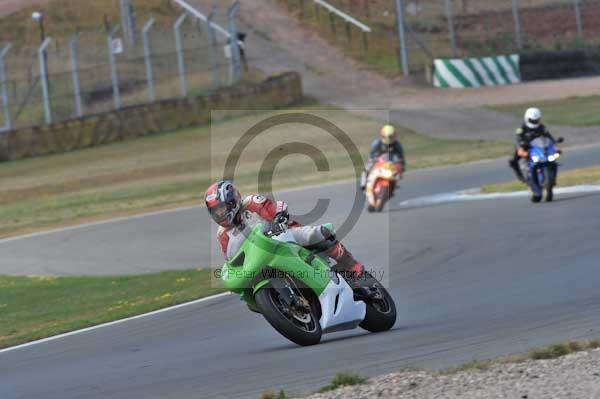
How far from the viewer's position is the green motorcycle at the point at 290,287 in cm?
866

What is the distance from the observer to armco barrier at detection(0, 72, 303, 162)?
33.2 meters

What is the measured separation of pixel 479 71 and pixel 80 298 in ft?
82.7

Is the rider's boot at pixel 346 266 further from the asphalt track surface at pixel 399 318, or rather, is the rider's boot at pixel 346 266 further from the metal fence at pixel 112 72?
the metal fence at pixel 112 72

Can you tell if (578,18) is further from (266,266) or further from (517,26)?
(266,266)

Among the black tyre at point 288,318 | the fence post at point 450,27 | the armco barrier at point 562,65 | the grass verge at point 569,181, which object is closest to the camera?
the black tyre at point 288,318

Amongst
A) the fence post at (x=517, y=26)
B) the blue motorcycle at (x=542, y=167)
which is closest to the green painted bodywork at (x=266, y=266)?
the blue motorcycle at (x=542, y=167)

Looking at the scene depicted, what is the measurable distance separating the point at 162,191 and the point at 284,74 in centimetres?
1039

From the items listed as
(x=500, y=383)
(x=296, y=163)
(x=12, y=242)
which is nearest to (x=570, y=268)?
(x=500, y=383)

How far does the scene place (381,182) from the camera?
1952 cm

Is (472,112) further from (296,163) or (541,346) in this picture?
(541,346)

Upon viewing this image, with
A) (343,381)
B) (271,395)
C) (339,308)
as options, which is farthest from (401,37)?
(271,395)

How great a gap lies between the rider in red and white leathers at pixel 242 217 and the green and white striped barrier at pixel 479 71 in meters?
29.5

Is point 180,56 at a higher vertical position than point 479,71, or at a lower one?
higher

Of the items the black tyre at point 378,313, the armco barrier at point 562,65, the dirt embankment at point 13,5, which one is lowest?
the black tyre at point 378,313
